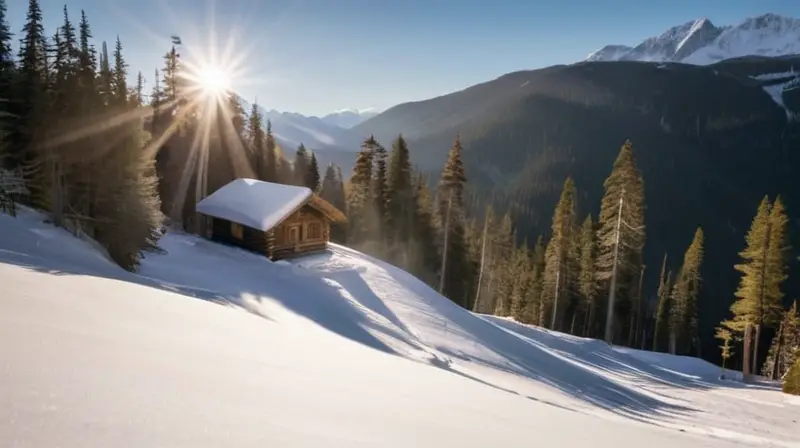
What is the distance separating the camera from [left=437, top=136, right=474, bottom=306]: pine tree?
37.3 metres

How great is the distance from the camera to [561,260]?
127 ft

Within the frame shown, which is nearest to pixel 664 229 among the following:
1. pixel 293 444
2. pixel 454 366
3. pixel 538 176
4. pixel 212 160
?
pixel 538 176

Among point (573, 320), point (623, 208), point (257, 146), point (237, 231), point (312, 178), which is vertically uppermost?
point (257, 146)

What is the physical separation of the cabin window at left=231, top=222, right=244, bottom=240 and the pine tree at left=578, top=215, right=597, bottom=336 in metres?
31.5

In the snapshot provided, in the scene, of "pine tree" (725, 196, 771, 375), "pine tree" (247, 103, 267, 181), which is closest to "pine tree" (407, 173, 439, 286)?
"pine tree" (247, 103, 267, 181)

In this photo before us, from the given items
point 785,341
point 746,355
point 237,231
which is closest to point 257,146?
point 237,231

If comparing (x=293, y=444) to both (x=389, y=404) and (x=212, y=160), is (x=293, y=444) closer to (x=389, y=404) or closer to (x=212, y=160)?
(x=389, y=404)

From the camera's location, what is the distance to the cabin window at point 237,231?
29.8 metres

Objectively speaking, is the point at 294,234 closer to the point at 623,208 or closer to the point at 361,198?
the point at 361,198

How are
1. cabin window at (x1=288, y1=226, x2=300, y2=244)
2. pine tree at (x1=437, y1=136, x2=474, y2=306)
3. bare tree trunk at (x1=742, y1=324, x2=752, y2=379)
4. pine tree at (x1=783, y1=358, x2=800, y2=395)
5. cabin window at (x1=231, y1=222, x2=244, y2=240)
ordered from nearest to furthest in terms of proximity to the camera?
1. pine tree at (x1=783, y1=358, x2=800, y2=395)
2. bare tree trunk at (x1=742, y1=324, x2=752, y2=379)
3. cabin window at (x1=288, y1=226, x2=300, y2=244)
4. cabin window at (x1=231, y1=222, x2=244, y2=240)
5. pine tree at (x1=437, y1=136, x2=474, y2=306)

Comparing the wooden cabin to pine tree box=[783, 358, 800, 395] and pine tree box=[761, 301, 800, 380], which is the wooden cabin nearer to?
pine tree box=[783, 358, 800, 395]

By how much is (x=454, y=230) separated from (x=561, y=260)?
959 cm

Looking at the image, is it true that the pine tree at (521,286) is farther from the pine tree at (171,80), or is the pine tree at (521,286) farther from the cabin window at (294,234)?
the pine tree at (171,80)

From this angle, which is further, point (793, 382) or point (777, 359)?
point (777, 359)
